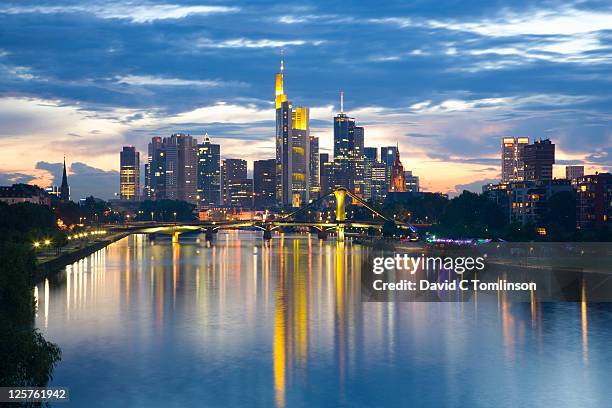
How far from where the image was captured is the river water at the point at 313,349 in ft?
91.7

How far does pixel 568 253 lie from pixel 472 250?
13.0 metres

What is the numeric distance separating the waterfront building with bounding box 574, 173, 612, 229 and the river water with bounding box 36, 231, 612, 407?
65024 mm

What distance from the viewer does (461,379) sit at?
30109 millimetres

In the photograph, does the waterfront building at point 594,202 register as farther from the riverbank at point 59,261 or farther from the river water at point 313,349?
the river water at point 313,349

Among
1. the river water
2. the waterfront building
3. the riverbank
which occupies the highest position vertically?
the waterfront building

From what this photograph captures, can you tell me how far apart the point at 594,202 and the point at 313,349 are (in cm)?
8895

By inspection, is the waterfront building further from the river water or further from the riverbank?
the river water

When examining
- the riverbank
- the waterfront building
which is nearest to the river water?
the riverbank

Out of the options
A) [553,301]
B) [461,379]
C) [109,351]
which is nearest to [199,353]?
[109,351]

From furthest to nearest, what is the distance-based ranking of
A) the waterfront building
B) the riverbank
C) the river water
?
the waterfront building → the riverbank → the river water

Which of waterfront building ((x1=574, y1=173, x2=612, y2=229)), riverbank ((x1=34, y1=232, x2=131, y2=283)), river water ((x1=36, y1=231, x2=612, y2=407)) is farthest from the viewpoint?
waterfront building ((x1=574, y1=173, x2=612, y2=229))

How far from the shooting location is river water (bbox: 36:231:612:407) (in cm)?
2795

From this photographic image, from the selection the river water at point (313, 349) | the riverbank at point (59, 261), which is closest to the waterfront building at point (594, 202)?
the riverbank at point (59, 261)

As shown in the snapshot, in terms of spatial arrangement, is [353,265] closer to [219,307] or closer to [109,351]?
[219,307]
